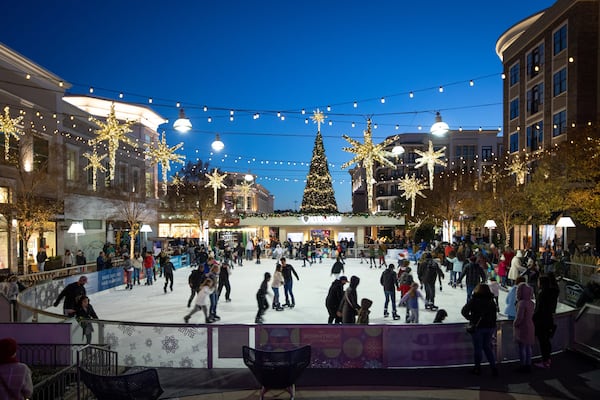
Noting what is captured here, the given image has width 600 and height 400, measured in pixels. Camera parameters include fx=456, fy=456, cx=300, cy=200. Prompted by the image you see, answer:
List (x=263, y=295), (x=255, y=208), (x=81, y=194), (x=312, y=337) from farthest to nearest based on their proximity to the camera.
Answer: (x=255, y=208) → (x=81, y=194) → (x=263, y=295) → (x=312, y=337)

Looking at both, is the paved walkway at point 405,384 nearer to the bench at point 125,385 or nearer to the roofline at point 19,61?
the bench at point 125,385

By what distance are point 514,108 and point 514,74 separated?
291cm

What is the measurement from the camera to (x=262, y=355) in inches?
231

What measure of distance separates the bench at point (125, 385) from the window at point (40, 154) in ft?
63.1

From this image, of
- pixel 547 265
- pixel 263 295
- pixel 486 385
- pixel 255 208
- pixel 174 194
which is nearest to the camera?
pixel 486 385

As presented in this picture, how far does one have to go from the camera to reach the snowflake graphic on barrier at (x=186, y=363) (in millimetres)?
7348

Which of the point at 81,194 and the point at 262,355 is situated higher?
the point at 81,194

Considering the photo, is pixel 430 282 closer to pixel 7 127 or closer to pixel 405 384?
pixel 405 384

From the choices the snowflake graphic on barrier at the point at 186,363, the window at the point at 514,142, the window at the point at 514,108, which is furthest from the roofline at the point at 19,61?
the window at the point at 514,108

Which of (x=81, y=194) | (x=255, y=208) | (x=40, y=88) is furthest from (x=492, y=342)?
(x=255, y=208)

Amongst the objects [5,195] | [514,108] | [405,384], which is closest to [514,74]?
[514,108]

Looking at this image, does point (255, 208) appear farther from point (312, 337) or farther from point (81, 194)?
point (312, 337)

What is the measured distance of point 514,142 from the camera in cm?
3891

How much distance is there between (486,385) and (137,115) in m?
34.1
